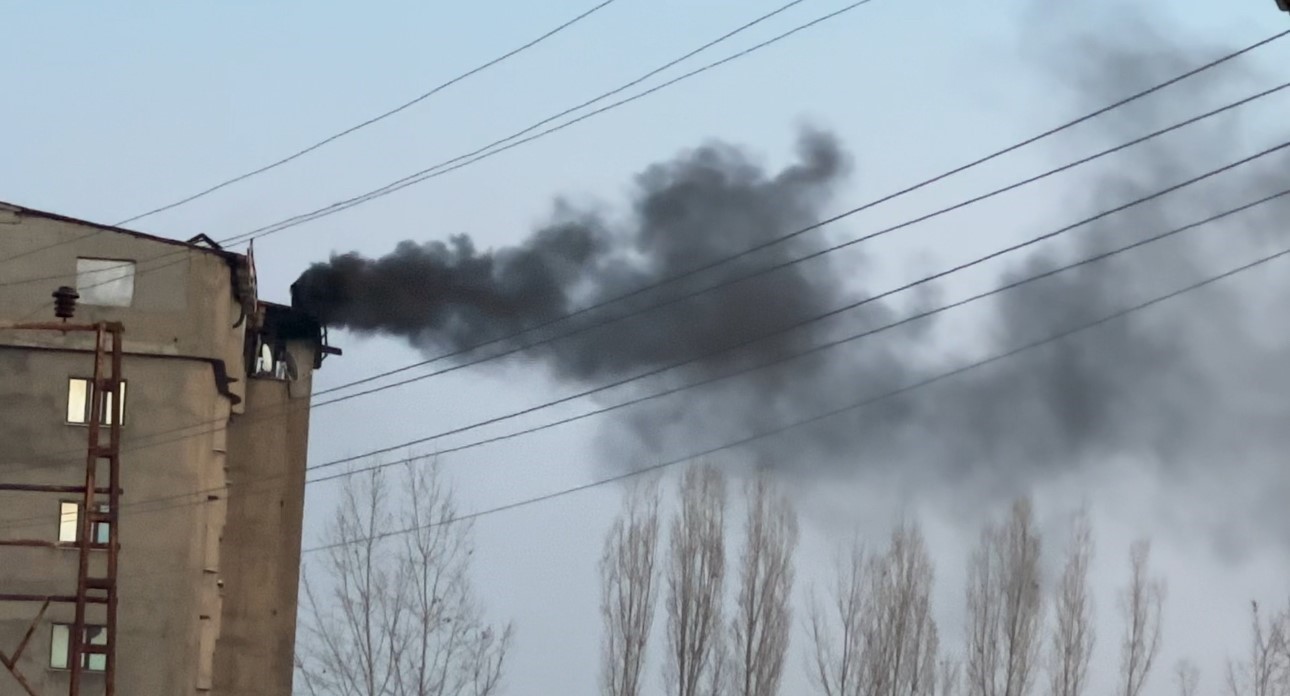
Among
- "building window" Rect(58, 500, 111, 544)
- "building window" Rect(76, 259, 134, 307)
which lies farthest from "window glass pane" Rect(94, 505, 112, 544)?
"building window" Rect(76, 259, 134, 307)

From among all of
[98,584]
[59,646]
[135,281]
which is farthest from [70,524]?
[98,584]

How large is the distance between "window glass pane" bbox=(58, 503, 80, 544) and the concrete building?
0.04 m

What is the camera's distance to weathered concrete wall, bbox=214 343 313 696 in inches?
1519

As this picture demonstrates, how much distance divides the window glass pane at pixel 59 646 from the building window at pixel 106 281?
6310mm

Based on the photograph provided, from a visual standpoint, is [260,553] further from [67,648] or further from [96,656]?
[67,648]

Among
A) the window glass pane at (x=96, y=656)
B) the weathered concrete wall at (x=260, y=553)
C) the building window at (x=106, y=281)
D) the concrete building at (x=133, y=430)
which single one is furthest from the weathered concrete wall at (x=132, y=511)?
the weathered concrete wall at (x=260, y=553)

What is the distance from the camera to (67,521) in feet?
113

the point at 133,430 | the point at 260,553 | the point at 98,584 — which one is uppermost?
the point at 133,430

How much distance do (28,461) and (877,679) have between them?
2043 centimetres

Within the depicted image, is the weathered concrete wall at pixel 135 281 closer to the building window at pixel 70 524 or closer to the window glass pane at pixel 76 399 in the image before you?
the window glass pane at pixel 76 399

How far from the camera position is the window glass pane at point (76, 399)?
34.3 metres

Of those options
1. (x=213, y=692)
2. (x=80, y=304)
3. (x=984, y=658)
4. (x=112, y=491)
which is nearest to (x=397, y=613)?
(x=213, y=692)

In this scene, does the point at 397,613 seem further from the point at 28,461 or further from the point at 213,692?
the point at 28,461

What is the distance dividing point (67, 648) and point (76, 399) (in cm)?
477
